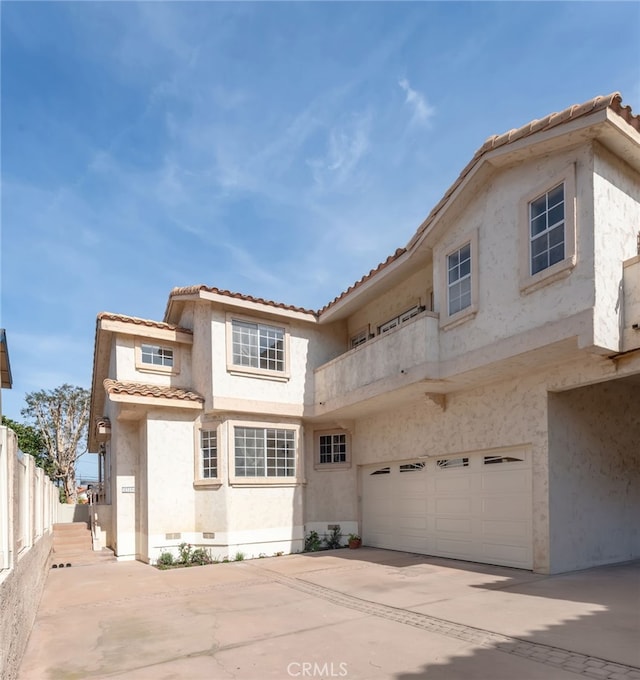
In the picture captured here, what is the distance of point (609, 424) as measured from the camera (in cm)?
1098

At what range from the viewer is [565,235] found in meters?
8.70

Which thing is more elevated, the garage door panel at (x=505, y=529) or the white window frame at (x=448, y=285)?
the white window frame at (x=448, y=285)

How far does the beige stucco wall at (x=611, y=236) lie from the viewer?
27.0 feet

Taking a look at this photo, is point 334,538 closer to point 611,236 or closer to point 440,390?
point 440,390

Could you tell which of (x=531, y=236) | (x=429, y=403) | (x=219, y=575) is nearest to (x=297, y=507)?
(x=219, y=575)

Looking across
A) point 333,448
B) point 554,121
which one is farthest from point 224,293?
point 554,121

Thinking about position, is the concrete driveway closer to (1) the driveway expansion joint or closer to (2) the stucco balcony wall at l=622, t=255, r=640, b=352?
(1) the driveway expansion joint

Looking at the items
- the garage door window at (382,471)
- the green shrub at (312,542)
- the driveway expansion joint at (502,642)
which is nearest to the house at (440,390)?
the garage door window at (382,471)

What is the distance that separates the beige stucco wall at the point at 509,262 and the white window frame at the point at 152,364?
7.98 metres

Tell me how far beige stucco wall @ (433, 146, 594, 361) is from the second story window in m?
8.12

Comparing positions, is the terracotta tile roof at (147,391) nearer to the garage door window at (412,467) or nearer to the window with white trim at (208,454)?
the window with white trim at (208,454)

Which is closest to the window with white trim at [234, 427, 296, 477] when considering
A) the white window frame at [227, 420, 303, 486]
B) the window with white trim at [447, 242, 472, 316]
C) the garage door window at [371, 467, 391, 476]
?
the white window frame at [227, 420, 303, 486]

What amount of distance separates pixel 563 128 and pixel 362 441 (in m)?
9.87

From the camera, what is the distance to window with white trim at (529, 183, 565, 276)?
8.94 metres
